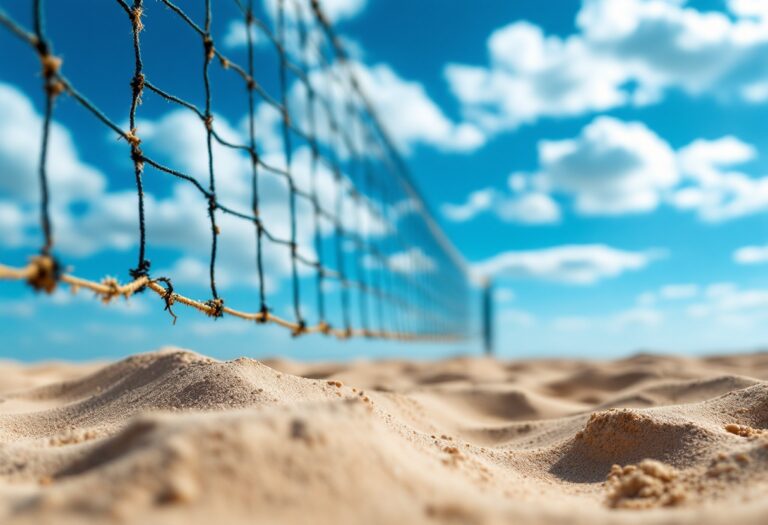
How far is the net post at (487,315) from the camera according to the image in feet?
36.7

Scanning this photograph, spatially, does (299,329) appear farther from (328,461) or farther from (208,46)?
(328,461)

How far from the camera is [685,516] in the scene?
0.63 m

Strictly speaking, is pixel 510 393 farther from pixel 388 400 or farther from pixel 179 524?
pixel 179 524

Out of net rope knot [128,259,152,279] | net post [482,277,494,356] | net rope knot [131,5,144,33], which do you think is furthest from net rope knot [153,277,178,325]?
net post [482,277,494,356]

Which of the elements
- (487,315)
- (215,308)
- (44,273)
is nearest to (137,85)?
(215,308)

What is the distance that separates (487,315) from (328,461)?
11082mm

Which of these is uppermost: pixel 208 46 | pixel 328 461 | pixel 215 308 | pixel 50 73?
pixel 208 46

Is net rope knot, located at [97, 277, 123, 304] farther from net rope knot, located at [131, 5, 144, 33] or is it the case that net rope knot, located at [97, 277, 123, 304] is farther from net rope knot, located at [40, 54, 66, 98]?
net rope knot, located at [131, 5, 144, 33]

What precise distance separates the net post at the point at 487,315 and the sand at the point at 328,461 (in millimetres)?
9763

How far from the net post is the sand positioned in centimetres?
976

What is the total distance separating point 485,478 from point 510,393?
137 cm

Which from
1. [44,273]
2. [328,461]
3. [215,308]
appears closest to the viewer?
[328,461]

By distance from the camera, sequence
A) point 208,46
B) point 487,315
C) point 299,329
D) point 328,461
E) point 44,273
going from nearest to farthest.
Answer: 1. point 328,461
2. point 44,273
3. point 208,46
4. point 299,329
5. point 487,315

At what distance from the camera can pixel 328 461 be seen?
65 cm
